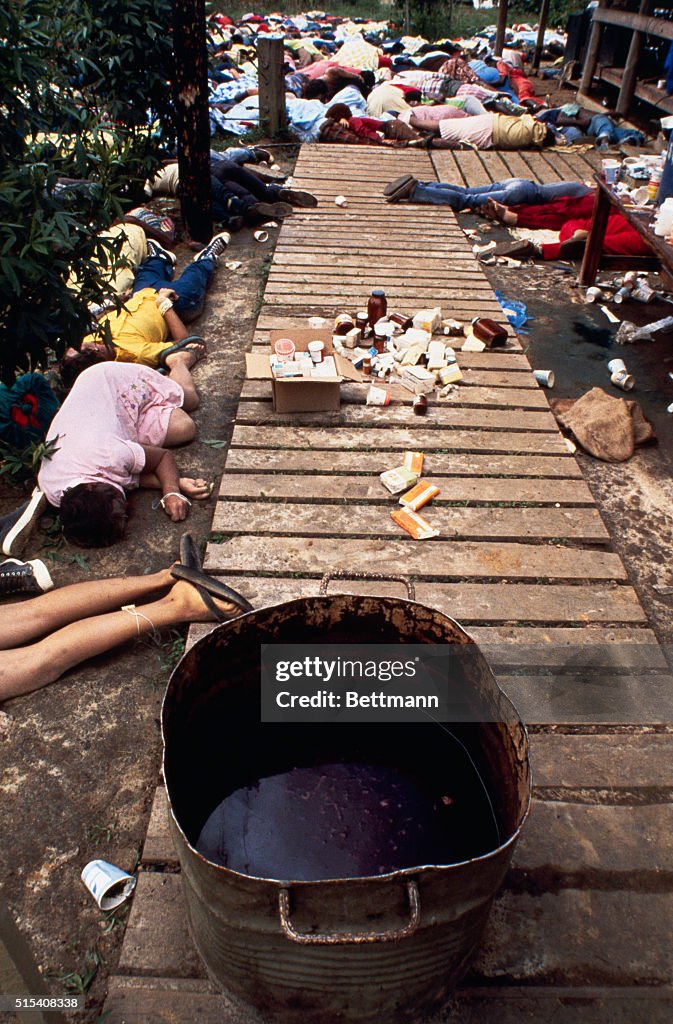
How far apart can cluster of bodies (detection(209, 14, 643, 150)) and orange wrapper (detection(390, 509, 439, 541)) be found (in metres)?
5.12

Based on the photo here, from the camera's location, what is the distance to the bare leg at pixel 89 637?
2217 millimetres

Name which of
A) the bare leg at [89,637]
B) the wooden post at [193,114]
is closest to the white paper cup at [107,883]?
the bare leg at [89,637]

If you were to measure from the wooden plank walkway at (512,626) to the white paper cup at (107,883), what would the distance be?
64 millimetres

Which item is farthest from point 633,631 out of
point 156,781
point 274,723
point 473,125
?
point 473,125

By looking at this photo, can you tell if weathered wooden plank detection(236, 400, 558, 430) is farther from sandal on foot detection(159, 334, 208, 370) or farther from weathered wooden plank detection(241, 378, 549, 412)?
sandal on foot detection(159, 334, 208, 370)

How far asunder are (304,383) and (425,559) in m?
1.21

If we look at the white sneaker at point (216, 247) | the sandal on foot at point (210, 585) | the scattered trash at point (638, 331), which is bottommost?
the scattered trash at point (638, 331)

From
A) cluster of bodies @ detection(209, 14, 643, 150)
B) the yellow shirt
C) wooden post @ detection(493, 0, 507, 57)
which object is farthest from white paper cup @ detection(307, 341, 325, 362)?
wooden post @ detection(493, 0, 507, 57)

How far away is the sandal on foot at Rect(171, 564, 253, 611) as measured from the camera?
222 cm

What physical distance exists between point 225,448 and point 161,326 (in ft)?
4.15

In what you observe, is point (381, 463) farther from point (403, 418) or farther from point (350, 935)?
point (350, 935)

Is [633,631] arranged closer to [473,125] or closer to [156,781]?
[156,781]

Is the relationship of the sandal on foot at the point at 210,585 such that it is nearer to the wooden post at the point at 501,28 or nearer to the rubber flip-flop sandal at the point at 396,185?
the rubber flip-flop sandal at the point at 396,185

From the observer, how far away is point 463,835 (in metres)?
1.57
